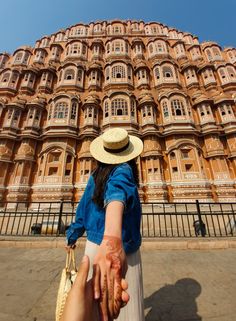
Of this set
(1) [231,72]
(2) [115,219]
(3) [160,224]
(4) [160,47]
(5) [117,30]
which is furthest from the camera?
(5) [117,30]

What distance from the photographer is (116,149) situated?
56.5 inches

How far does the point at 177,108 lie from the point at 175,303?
18320 mm

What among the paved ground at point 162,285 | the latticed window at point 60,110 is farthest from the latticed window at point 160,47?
the paved ground at point 162,285

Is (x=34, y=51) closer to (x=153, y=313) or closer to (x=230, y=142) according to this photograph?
(x=230, y=142)

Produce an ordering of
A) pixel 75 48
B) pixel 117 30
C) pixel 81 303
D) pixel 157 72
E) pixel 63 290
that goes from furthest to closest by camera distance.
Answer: pixel 117 30
pixel 75 48
pixel 157 72
pixel 63 290
pixel 81 303

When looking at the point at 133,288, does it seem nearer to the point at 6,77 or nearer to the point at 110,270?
the point at 110,270

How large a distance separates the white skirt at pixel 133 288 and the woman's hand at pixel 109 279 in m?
0.60

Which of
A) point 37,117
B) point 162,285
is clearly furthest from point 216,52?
point 162,285

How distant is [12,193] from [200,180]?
16.1 metres

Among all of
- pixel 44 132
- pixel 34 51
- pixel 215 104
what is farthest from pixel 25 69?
pixel 215 104

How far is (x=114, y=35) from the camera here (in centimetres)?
2727

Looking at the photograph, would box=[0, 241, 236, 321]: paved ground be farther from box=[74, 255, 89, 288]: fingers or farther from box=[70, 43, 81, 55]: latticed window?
box=[70, 43, 81, 55]: latticed window

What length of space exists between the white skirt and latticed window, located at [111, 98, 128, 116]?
17668 millimetres

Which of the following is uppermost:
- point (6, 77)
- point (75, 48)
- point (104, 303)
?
point (75, 48)
